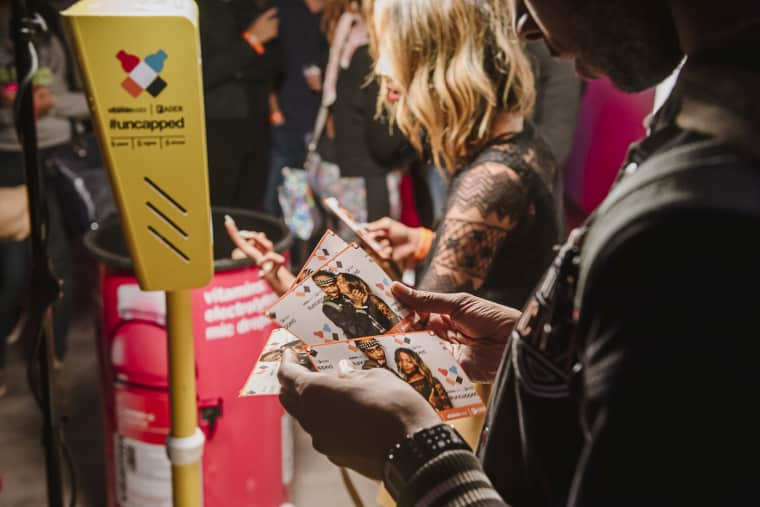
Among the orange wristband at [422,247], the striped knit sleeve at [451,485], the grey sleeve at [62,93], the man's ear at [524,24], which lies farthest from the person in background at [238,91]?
the grey sleeve at [62,93]

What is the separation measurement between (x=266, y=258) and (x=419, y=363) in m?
0.58

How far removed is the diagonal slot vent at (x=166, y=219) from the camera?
0.96 m

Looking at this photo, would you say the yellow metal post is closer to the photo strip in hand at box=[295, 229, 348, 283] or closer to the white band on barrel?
the white band on barrel

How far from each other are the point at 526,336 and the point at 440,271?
0.52m

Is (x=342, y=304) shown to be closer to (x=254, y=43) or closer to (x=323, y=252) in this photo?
(x=323, y=252)

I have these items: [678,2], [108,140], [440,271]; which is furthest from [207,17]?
[678,2]

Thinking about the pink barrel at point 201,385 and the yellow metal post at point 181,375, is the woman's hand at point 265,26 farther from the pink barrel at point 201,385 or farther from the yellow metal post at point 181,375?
the yellow metal post at point 181,375

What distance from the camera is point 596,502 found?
1.80 feet

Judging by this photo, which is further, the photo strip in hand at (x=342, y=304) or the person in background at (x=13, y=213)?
the person in background at (x=13, y=213)

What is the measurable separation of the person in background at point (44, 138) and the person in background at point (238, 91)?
1015mm

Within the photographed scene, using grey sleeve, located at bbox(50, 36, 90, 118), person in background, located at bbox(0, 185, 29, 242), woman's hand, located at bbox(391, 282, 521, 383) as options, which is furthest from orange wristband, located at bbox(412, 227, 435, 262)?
grey sleeve, located at bbox(50, 36, 90, 118)

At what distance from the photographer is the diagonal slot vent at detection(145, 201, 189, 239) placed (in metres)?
0.96

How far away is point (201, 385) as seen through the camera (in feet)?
5.80

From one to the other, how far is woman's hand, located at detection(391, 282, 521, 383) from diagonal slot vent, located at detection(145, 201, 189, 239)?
0.29 metres
